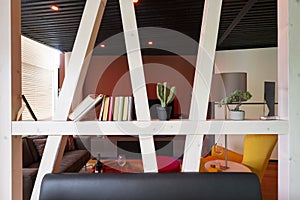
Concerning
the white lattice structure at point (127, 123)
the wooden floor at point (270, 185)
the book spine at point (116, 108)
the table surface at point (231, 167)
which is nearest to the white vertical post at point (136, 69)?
the white lattice structure at point (127, 123)

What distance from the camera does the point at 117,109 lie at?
1676 mm

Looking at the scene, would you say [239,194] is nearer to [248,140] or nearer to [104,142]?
[248,140]

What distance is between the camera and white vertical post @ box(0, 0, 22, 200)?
161 centimetres

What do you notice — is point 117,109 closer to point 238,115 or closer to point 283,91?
point 238,115

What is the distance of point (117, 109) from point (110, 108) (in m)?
0.05

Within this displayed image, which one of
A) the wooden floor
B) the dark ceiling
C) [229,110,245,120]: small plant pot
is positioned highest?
the dark ceiling

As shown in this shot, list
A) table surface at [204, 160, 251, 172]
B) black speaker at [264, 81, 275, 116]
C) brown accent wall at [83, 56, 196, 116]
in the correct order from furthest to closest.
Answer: brown accent wall at [83, 56, 196, 116] → table surface at [204, 160, 251, 172] → black speaker at [264, 81, 275, 116]

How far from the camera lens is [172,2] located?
144 inches

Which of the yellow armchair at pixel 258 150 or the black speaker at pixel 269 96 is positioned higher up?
the black speaker at pixel 269 96

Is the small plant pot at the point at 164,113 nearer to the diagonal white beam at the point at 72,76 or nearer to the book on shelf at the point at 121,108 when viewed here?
the book on shelf at the point at 121,108

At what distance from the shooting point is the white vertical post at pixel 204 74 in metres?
1.63

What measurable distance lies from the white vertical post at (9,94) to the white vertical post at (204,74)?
1094 mm

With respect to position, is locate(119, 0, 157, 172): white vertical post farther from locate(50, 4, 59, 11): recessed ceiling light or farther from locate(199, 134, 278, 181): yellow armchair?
locate(50, 4, 59, 11): recessed ceiling light

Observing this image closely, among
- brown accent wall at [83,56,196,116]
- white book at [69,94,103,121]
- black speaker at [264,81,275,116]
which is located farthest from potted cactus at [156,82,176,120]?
brown accent wall at [83,56,196,116]
